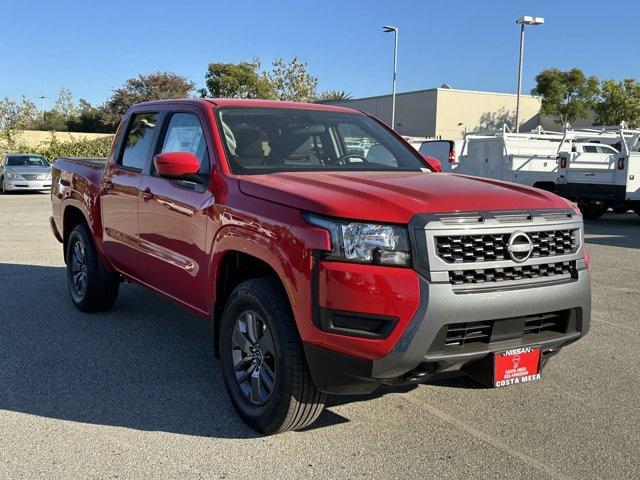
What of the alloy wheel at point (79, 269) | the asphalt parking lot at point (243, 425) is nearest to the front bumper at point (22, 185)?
the alloy wheel at point (79, 269)

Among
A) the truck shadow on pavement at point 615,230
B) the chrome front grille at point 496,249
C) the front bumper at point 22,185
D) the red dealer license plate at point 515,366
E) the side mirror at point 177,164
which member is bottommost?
the truck shadow on pavement at point 615,230

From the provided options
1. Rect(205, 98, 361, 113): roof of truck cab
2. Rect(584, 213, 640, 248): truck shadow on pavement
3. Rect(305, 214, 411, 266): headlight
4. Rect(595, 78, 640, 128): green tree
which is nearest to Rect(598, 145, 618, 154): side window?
Rect(584, 213, 640, 248): truck shadow on pavement

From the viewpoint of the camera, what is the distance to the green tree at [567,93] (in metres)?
46.4

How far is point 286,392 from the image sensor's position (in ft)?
11.5

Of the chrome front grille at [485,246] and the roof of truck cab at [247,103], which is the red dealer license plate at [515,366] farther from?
the roof of truck cab at [247,103]

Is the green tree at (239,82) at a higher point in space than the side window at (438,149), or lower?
higher

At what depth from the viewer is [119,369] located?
4848 millimetres

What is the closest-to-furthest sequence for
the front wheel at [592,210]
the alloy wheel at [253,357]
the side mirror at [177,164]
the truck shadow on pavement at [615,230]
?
the alloy wheel at [253,357] → the side mirror at [177,164] → the truck shadow on pavement at [615,230] → the front wheel at [592,210]

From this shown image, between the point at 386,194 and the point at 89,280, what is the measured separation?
12.1 ft

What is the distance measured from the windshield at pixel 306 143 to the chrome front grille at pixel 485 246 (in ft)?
4.63

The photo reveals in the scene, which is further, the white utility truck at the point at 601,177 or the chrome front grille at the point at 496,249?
the white utility truck at the point at 601,177

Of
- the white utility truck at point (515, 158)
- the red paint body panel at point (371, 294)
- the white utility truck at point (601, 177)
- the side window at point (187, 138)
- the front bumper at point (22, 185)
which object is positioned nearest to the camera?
the red paint body panel at point (371, 294)

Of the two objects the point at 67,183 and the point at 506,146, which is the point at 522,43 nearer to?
the point at 506,146

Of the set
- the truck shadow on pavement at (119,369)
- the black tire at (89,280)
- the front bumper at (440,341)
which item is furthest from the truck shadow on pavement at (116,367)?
the front bumper at (440,341)
